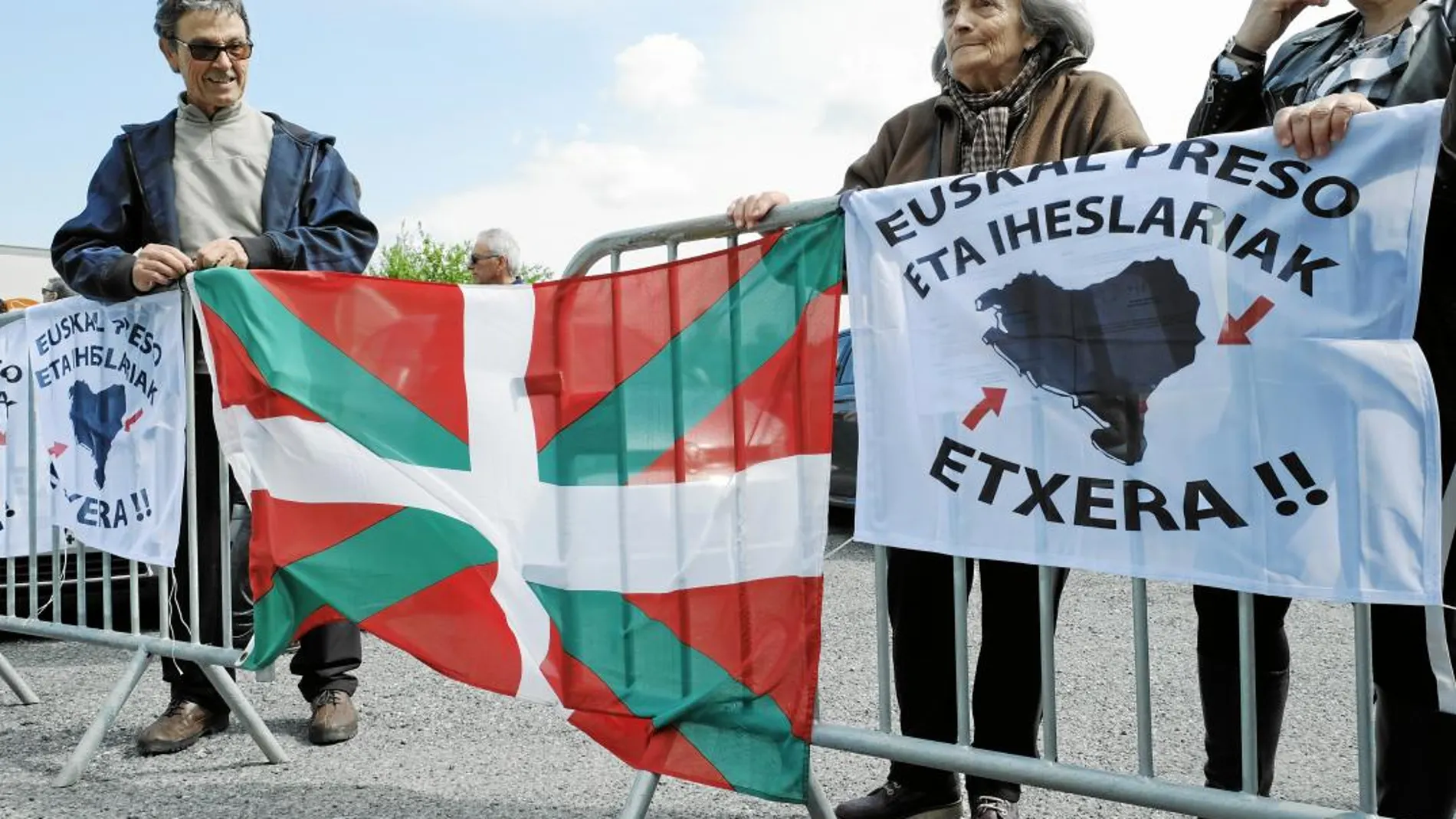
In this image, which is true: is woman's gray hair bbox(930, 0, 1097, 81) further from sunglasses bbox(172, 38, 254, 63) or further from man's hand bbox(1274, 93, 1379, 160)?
sunglasses bbox(172, 38, 254, 63)

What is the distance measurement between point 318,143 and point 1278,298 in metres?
3.30

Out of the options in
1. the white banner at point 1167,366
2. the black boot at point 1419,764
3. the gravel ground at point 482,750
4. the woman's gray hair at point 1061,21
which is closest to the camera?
the white banner at point 1167,366

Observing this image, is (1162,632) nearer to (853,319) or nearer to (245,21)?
(853,319)

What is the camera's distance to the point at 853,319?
2.71m

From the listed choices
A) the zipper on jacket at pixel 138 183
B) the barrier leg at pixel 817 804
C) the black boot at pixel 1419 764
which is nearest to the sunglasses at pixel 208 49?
the zipper on jacket at pixel 138 183

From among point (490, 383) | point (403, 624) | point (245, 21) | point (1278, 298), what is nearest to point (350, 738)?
point (403, 624)

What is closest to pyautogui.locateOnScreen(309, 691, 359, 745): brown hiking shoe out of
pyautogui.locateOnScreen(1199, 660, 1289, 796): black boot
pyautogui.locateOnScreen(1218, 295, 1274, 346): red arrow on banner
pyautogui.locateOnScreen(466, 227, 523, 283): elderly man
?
pyautogui.locateOnScreen(1199, 660, 1289, 796): black boot

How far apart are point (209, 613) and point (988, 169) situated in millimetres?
2809

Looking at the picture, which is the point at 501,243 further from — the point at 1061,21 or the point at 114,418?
the point at 1061,21

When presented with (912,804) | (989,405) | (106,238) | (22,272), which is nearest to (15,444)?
(106,238)

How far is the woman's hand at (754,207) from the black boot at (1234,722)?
135 cm

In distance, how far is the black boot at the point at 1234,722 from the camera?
8.60ft

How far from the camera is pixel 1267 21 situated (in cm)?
258

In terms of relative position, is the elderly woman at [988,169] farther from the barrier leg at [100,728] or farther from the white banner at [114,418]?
the barrier leg at [100,728]
